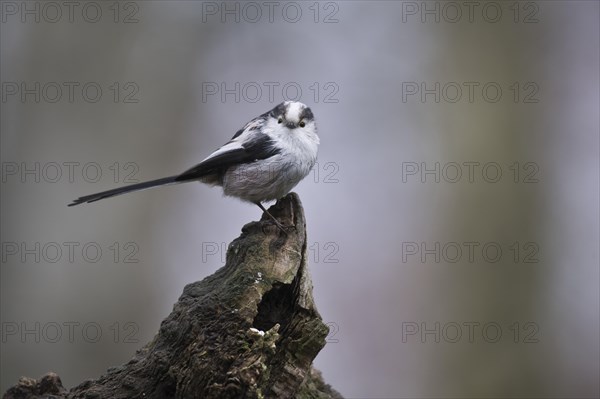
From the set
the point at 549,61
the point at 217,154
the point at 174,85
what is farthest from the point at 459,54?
the point at 217,154

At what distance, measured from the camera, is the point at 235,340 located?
2.98 meters

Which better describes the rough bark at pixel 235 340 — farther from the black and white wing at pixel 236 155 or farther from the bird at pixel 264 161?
the black and white wing at pixel 236 155

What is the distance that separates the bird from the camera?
4.47m

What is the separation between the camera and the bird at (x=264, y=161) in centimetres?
447

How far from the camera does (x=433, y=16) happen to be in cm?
751

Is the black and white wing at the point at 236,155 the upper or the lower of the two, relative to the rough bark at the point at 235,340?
upper

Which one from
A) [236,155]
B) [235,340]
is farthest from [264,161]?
[235,340]

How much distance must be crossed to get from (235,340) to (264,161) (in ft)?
5.81

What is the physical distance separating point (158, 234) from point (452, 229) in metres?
3.33

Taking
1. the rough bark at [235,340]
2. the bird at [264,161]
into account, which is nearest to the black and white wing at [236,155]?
the bird at [264,161]

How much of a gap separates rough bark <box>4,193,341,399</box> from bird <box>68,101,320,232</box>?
3.27ft

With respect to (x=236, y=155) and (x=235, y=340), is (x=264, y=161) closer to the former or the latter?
(x=236, y=155)

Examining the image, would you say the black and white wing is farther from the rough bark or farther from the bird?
the rough bark

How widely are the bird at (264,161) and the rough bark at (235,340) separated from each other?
997 millimetres
